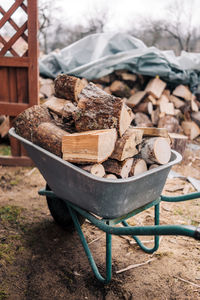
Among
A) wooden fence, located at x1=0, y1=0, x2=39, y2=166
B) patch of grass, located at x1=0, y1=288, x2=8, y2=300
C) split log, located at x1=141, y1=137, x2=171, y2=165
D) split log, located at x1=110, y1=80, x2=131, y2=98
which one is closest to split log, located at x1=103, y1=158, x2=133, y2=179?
split log, located at x1=141, y1=137, x2=171, y2=165

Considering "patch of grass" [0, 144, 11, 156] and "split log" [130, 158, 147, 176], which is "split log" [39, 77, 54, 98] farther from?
"split log" [130, 158, 147, 176]

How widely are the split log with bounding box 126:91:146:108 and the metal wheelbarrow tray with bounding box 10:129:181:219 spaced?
2.96 m

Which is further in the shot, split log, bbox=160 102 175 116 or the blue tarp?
split log, bbox=160 102 175 116

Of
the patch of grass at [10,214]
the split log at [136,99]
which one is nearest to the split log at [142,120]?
the split log at [136,99]

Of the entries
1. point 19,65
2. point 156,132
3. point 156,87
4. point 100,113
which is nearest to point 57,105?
point 100,113

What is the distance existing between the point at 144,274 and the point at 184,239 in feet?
1.93

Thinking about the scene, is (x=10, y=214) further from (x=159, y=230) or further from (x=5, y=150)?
(x=5, y=150)

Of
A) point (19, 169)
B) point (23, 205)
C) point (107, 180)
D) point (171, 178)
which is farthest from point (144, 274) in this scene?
point (19, 169)

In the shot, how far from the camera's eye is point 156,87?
452 centimetres

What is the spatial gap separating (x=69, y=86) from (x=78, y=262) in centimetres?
121

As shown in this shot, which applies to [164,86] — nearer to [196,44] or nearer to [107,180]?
[107,180]

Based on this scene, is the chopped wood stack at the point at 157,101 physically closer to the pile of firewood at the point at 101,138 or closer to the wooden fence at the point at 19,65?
the wooden fence at the point at 19,65

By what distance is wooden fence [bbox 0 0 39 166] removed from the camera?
2939mm

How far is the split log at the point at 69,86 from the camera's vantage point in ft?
5.74
